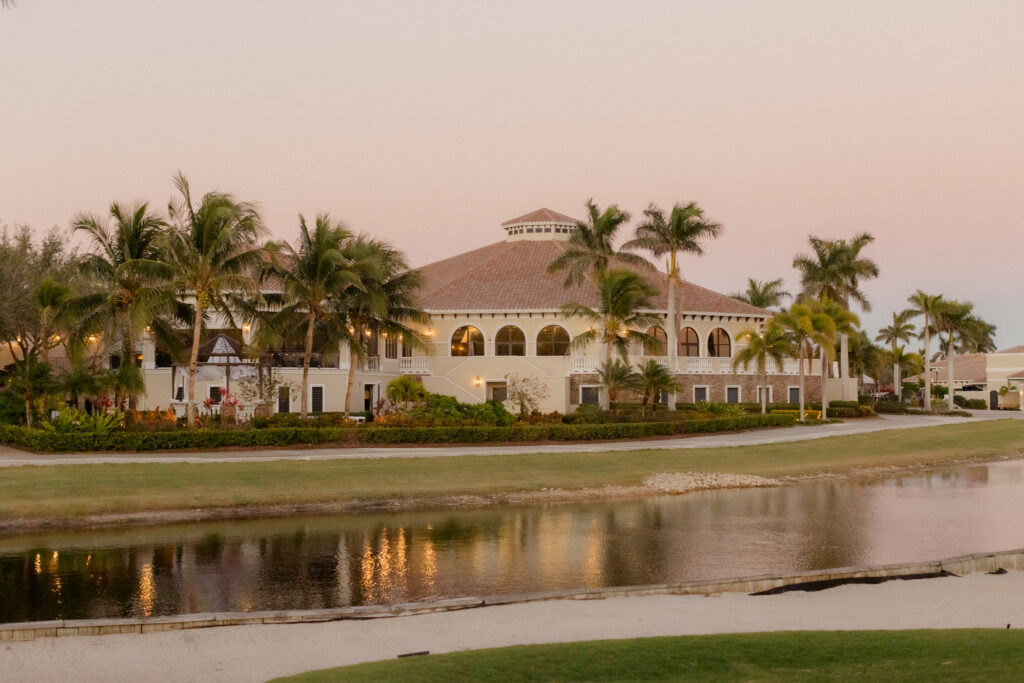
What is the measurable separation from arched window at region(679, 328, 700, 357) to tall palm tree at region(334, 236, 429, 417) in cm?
2322

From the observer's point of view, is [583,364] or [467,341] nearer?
[583,364]

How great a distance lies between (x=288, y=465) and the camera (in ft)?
106

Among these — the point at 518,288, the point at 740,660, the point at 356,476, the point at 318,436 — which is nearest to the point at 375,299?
the point at 318,436

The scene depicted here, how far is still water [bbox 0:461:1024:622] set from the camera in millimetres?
16531

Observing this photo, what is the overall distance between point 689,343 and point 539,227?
15900 millimetres

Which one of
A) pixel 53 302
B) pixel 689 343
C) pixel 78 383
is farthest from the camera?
pixel 689 343

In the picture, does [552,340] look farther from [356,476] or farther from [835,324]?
[356,476]

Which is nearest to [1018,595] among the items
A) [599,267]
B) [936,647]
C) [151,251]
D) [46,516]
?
[936,647]

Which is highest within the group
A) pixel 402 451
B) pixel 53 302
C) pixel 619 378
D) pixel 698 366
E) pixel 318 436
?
pixel 53 302

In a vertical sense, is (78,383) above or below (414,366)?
below

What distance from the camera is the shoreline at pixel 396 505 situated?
24484 millimetres

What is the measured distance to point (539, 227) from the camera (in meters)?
78.1

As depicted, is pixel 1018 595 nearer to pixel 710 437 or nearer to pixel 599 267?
pixel 710 437

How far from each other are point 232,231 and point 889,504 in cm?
2459
